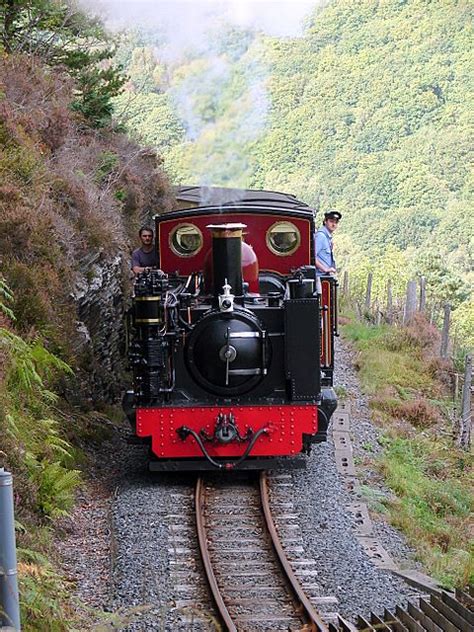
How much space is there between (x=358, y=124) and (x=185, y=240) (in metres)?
34.3

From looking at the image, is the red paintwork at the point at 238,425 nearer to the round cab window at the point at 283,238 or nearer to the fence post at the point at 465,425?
the round cab window at the point at 283,238

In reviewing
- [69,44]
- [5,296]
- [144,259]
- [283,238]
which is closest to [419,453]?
[283,238]

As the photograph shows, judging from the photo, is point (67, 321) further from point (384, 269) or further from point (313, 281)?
point (384, 269)

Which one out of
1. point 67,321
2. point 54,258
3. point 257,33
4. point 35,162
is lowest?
point 67,321

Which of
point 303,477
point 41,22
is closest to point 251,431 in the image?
point 303,477

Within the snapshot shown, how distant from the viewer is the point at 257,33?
351 inches

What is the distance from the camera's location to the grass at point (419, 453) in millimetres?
8367

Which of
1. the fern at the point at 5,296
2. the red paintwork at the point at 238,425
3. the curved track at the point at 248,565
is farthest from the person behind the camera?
the red paintwork at the point at 238,425

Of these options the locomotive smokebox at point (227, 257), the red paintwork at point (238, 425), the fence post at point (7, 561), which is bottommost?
the red paintwork at point (238, 425)

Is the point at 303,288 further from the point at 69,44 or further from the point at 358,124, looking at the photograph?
the point at 358,124

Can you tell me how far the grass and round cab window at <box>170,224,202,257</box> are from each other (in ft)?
10.0

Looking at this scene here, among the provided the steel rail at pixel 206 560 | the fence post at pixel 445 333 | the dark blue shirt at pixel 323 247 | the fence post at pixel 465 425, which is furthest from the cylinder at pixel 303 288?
the fence post at pixel 445 333

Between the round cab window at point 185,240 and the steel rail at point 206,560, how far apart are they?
8.41 ft

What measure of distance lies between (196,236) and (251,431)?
2.46m
